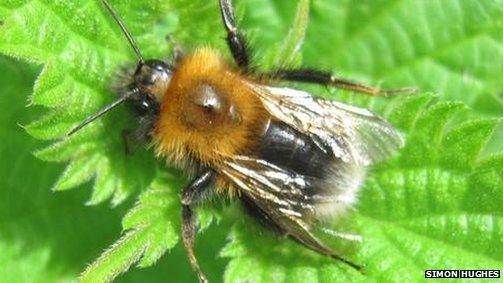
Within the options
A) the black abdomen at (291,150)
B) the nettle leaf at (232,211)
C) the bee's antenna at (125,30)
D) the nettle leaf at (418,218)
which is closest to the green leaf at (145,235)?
the nettle leaf at (232,211)

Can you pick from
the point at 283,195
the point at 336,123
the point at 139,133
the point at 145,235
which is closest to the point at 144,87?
the point at 139,133

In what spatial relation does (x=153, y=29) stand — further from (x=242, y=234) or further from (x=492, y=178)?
(x=492, y=178)

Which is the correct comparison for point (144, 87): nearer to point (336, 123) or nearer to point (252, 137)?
point (252, 137)

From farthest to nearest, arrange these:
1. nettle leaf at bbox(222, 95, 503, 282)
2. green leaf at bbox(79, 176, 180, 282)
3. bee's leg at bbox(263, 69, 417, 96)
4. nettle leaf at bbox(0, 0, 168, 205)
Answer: bee's leg at bbox(263, 69, 417, 96)
nettle leaf at bbox(222, 95, 503, 282)
nettle leaf at bbox(0, 0, 168, 205)
green leaf at bbox(79, 176, 180, 282)

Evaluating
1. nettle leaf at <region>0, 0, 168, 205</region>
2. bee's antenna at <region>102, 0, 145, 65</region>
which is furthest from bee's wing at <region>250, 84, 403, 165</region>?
nettle leaf at <region>0, 0, 168, 205</region>

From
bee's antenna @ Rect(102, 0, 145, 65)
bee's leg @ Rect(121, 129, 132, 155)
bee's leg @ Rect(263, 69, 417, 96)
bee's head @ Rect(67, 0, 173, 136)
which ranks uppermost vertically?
bee's leg @ Rect(263, 69, 417, 96)

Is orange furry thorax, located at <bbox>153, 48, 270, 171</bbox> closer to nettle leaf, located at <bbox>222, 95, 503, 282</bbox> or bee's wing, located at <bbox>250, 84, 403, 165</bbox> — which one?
bee's wing, located at <bbox>250, 84, 403, 165</bbox>

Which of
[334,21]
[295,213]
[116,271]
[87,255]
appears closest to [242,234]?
[295,213]

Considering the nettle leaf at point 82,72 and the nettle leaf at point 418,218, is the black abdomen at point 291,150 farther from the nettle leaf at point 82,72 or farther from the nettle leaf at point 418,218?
the nettle leaf at point 82,72
